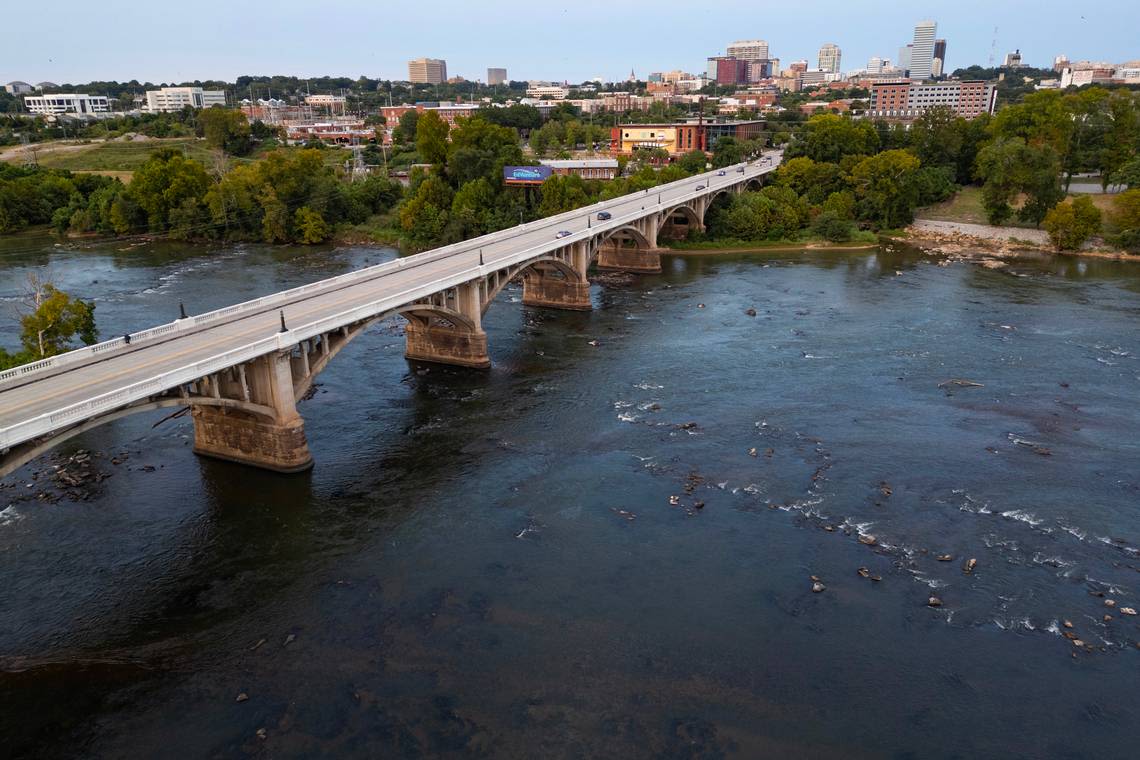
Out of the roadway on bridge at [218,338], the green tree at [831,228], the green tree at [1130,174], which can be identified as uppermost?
the green tree at [1130,174]

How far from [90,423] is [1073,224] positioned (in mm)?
96010

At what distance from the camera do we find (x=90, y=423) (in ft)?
89.6

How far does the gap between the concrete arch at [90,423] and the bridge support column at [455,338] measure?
17.5 metres

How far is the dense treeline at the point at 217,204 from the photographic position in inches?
3996

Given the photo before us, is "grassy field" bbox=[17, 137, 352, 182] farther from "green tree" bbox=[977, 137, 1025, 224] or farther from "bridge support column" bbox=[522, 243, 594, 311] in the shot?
"green tree" bbox=[977, 137, 1025, 224]

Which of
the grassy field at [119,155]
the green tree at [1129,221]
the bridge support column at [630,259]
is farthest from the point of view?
the grassy field at [119,155]

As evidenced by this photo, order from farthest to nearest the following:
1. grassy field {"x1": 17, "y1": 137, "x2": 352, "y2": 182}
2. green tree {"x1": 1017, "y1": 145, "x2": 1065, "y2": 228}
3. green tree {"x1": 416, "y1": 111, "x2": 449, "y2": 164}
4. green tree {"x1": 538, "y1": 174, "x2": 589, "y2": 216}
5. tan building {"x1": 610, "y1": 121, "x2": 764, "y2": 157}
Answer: grassy field {"x1": 17, "y1": 137, "x2": 352, "y2": 182} < tan building {"x1": 610, "y1": 121, "x2": 764, "y2": 157} < green tree {"x1": 416, "y1": 111, "x2": 449, "y2": 164} < green tree {"x1": 538, "y1": 174, "x2": 589, "y2": 216} < green tree {"x1": 1017, "y1": 145, "x2": 1065, "y2": 228}

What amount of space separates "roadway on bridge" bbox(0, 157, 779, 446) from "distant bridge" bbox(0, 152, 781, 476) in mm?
79

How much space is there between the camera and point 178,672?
24891 millimetres

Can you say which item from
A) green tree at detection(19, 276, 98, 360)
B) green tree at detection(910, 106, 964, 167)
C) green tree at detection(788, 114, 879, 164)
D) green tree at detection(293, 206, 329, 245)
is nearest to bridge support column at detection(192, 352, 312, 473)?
green tree at detection(19, 276, 98, 360)

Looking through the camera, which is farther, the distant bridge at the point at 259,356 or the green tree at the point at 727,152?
the green tree at the point at 727,152

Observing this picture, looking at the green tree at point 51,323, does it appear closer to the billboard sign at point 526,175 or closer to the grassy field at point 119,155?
the billboard sign at point 526,175

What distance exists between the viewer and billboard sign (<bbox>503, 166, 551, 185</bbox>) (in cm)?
9738

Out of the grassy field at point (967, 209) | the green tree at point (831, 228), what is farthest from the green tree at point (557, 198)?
the grassy field at point (967, 209)
